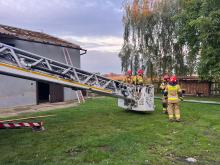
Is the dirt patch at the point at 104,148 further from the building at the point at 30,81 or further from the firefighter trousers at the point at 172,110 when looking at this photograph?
the building at the point at 30,81

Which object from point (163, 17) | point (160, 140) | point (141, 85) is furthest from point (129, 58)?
point (160, 140)

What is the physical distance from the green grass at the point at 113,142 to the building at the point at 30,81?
4.52 metres

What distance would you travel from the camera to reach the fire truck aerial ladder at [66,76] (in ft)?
24.8

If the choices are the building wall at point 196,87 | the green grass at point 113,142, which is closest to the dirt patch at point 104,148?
the green grass at point 113,142

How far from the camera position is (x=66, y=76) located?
9.06m

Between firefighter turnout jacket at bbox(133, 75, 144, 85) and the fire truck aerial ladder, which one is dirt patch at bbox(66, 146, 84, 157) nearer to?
the fire truck aerial ladder

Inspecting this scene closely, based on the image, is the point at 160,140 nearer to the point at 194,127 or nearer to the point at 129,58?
the point at 194,127

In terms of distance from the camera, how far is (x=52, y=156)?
6352mm

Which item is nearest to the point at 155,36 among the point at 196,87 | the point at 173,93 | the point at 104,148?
the point at 196,87

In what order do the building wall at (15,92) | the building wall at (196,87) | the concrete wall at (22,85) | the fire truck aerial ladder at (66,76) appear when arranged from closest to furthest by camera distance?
the fire truck aerial ladder at (66,76) → the building wall at (15,92) → the concrete wall at (22,85) → the building wall at (196,87)

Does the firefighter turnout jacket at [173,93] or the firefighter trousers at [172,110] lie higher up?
the firefighter turnout jacket at [173,93]

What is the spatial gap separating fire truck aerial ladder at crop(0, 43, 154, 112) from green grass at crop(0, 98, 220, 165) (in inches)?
57.0

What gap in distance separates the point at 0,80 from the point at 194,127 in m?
10.5

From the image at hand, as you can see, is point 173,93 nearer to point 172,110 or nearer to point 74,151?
point 172,110
